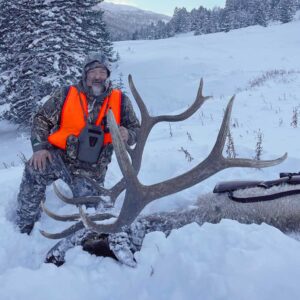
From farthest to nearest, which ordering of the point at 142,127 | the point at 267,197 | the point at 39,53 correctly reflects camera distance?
the point at 39,53 → the point at 142,127 → the point at 267,197

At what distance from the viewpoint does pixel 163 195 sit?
257 cm

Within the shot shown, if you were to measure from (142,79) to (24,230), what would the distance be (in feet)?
61.5

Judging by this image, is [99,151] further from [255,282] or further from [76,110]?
[255,282]

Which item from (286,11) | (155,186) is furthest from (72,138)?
(286,11)

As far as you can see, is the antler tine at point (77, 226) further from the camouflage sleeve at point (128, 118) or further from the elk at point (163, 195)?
the camouflage sleeve at point (128, 118)

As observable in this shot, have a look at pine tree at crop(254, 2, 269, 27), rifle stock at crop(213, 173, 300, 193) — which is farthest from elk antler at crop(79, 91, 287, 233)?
pine tree at crop(254, 2, 269, 27)

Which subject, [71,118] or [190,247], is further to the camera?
[71,118]

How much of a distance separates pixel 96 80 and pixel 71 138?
673 millimetres

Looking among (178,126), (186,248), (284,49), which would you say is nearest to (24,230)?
(186,248)

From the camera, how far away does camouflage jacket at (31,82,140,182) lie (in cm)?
408

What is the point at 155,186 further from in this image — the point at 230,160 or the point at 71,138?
the point at 71,138

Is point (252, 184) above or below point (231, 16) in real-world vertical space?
below

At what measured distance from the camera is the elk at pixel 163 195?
2.42m

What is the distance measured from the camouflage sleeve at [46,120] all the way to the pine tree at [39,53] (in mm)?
10317
